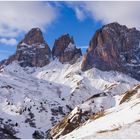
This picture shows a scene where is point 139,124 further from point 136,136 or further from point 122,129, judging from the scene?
point 136,136

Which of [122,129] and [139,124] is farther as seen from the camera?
[139,124]

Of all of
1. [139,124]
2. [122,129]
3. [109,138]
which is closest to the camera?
[109,138]

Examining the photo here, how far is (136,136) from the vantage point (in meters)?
37.7

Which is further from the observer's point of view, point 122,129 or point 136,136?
point 122,129

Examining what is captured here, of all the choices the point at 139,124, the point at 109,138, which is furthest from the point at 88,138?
the point at 139,124

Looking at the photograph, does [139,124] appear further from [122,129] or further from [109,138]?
[109,138]

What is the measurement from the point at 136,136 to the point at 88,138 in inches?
196

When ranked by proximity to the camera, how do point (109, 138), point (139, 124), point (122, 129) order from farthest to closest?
point (139, 124) < point (122, 129) < point (109, 138)

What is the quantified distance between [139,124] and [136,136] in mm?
8123

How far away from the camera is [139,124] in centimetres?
4559

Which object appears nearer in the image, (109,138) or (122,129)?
(109,138)

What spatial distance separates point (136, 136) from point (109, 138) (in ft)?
8.73

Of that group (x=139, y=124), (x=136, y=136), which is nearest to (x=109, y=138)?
(x=136, y=136)

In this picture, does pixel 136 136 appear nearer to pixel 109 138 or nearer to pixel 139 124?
pixel 109 138
